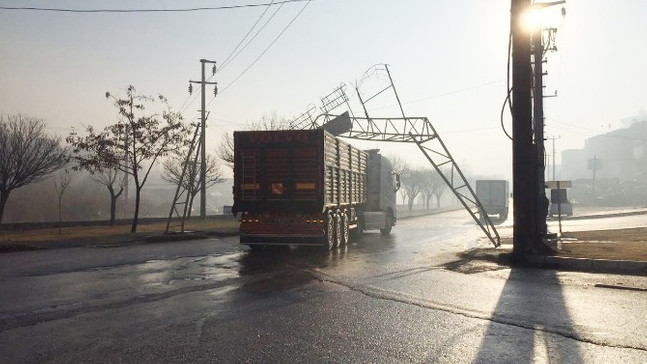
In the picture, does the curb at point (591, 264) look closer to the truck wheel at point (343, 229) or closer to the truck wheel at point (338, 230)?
the truck wheel at point (338, 230)

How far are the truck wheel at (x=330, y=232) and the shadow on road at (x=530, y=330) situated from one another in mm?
7205

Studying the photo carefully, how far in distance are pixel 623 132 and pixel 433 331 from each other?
594 ft

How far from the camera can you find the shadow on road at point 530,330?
4941mm

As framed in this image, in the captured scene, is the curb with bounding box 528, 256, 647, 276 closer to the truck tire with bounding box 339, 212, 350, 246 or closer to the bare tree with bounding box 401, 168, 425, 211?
the truck tire with bounding box 339, 212, 350, 246

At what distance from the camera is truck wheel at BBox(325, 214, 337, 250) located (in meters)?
15.5

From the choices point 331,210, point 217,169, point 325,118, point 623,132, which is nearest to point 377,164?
point 325,118

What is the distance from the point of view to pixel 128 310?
23.4 ft

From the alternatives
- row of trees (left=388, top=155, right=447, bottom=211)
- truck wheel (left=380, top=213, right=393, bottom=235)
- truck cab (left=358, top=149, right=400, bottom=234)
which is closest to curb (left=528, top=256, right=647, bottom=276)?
truck cab (left=358, top=149, right=400, bottom=234)

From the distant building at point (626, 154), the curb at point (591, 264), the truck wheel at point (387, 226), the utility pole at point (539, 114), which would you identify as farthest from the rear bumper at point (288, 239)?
the distant building at point (626, 154)

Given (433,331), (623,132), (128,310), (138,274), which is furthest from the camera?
→ (623,132)

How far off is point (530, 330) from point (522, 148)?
803cm

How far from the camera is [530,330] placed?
5.94m

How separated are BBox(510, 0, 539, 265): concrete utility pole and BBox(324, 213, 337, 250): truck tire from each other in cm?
538

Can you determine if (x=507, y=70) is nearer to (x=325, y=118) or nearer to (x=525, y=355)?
(x=525, y=355)
